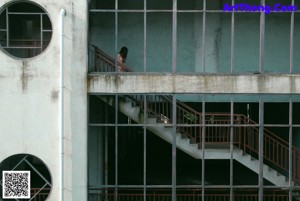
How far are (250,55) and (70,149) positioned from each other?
25.0 feet

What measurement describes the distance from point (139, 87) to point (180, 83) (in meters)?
1.30

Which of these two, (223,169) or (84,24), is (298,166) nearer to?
(223,169)

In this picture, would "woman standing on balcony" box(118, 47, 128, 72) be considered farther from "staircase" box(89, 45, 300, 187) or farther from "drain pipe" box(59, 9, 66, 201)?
"drain pipe" box(59, 9, 66, 201)

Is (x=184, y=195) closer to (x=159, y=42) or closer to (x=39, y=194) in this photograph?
(x=39, y=194)

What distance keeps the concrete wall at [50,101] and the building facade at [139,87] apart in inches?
1.2

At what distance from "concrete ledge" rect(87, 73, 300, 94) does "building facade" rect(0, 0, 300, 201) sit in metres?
0.03

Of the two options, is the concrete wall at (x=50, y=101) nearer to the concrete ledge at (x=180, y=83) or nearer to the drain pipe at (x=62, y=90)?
the drain pipe at (x=62, y=90)

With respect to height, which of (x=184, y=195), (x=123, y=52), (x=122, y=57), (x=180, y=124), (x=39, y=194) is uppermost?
(x=123, y=52)

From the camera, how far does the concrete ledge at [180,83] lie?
16.3 meters

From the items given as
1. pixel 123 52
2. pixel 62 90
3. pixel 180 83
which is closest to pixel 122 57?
pixel 123 52

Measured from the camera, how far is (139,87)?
16.4 meters

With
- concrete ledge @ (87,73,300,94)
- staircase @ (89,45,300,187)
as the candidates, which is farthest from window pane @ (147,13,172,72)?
concrete ledge @ (87,73,300,94)

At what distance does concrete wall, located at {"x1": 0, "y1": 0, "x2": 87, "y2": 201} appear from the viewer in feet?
53.1

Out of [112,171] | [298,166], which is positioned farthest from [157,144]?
[298,166]
